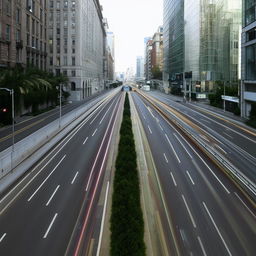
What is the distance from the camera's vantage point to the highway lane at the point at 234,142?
29344 mm

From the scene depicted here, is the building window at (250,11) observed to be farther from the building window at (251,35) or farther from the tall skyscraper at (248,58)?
the building window at (251,35)

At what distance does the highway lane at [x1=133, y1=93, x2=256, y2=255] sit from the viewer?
15.6m

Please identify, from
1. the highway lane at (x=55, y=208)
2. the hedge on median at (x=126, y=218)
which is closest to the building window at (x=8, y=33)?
the highway lane at (x=55, y=208)

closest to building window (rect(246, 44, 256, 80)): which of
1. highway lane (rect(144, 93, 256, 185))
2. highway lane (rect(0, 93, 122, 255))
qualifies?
highway lane (rect(144, 93, 256, 185))

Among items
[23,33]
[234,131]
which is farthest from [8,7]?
[234,131]

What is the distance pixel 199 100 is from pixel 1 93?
74.6 metres

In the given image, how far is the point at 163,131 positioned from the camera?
47219 mm

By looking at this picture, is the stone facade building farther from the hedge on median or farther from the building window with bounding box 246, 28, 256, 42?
the hedge on median

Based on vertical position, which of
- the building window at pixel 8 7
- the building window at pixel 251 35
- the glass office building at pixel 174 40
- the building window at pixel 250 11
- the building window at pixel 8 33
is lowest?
the building window at pixel 251 35

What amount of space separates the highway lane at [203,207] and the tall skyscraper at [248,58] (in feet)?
111

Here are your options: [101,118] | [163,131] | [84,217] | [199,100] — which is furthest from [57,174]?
[199,100]

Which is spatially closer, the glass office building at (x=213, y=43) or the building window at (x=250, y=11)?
the building window at (x=250, y=11)

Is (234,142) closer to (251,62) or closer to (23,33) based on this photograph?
(251,62)

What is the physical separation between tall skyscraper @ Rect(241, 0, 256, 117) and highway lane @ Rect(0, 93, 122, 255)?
40007 millimetres
